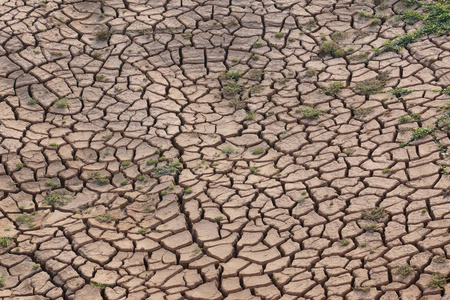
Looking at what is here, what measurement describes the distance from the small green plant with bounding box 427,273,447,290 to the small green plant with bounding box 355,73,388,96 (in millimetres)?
2630

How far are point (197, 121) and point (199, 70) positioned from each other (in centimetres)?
89

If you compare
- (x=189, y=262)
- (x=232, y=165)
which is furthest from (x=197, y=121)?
(x=189, y=262)

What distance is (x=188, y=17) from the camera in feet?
29.1

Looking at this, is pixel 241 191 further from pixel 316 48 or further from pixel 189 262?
pixel 316 48

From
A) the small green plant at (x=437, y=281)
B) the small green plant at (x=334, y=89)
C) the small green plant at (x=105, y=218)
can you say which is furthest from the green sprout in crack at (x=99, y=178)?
the small green plant at (x=437, y=281)

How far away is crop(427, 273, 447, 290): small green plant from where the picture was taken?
216 inches

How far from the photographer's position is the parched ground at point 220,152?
5.88m

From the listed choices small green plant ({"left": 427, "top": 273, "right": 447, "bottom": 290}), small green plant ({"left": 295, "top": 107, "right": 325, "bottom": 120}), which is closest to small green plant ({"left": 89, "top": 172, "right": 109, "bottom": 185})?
small green plant ({"left": 295, "top": 107, "right": 325, "bottom": 120})

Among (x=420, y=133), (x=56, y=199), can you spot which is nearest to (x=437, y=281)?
(x=420, y=133)

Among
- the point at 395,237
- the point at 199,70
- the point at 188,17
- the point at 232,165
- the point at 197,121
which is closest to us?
the point at 395,237

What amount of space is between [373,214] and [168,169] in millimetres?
1955

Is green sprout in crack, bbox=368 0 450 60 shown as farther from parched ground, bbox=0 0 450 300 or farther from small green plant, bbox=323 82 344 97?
small green plant, bbox=323 82 344 97

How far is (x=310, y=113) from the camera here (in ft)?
24.5

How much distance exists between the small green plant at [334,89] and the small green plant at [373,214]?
1.85 meters
